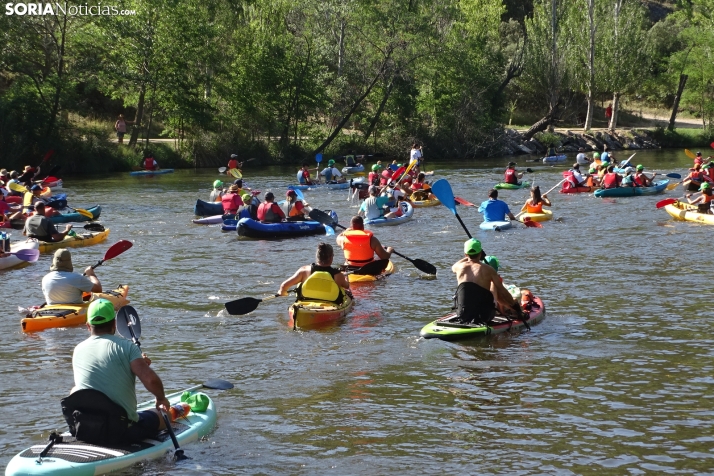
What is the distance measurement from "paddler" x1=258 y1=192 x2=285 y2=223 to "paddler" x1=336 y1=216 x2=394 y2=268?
19.5ft

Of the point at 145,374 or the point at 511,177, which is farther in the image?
the point at 511,177

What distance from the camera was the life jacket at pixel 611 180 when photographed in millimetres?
28719

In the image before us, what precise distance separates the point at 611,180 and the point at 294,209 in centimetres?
1170

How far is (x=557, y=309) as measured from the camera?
13.6 m

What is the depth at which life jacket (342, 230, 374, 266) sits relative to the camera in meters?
15.3

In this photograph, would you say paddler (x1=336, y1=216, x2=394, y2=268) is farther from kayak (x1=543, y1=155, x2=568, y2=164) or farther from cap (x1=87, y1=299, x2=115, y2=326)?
kayak (x1=543, y1=155, x2=568, y2=164)

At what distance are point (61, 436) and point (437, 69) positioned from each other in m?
44.0

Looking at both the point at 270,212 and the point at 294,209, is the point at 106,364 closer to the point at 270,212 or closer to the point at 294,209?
the point at 270,212

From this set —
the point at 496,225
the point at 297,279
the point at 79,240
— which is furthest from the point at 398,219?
the point at 297,279

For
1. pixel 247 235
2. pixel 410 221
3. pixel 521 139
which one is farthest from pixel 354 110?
pixel 247 235

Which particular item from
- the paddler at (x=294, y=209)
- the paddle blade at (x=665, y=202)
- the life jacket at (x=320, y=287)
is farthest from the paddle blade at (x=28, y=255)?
the paddle blade at (x=665, y=202)

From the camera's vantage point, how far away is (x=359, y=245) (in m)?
15.4

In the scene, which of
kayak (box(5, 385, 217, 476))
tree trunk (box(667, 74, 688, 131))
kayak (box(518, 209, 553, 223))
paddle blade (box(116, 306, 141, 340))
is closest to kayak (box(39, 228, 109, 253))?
kayak (box(518, 209, 553, 223))

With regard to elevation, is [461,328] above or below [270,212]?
below
